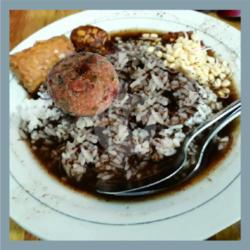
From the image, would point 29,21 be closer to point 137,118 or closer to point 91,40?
point 91,40

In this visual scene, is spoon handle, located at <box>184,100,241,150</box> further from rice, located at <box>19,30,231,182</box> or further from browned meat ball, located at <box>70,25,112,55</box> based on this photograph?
browned meat ball, located at <box>70,25,112,55</box>

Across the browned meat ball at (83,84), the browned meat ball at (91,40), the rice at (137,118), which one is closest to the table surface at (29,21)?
the browned meat ball at (91,40)

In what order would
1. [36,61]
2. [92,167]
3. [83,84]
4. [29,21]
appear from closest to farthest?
1. [83,84]
2. [92,167]
3. [36,61]
4. [29,21]

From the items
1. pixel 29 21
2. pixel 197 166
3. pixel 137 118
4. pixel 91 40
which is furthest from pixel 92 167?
pixel 29 21

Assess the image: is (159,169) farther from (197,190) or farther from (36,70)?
(36,70)

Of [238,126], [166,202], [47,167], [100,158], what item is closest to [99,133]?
[100,158]

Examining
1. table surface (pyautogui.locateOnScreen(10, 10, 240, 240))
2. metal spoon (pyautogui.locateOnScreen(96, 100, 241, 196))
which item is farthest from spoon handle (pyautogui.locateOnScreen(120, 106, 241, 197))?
table surface (pyautogui.locateOnScreen(10, 10, 240, 240))

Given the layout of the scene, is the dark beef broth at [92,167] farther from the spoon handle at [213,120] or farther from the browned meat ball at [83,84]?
the browned meat ball at [83,84]
